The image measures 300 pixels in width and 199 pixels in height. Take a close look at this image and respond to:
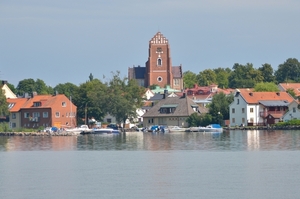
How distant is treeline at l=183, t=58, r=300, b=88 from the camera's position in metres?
146

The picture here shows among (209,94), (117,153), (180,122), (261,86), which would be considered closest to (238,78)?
(209,94)

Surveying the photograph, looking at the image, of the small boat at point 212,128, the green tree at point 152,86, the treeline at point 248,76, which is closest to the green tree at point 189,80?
the treeline at point 248,76

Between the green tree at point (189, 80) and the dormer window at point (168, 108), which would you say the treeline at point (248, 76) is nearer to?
the green tree at point (189, 80)

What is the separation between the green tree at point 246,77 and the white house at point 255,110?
158ft

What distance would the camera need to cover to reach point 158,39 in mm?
157000

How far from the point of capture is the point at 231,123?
94000mm

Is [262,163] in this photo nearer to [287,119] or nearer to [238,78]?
[287,119]

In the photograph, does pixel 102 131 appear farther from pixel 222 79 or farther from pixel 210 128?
pixel 222 79

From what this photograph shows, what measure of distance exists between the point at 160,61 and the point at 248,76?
19.0 metres

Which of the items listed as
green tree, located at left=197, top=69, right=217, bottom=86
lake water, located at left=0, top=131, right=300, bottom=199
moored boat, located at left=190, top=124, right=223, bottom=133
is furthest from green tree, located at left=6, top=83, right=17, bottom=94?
lake water, located at left=0, top=131, right=300, bottom=199

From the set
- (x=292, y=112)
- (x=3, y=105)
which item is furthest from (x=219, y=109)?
(x=3, y=105)

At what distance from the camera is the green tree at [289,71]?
154000 millimetres

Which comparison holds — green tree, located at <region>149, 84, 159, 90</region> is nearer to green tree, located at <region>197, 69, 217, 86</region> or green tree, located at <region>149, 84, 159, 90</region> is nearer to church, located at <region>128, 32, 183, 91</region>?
church, located at <region>128, 32, 183, 91</region>

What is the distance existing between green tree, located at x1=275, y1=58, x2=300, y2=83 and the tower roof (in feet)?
76.0
